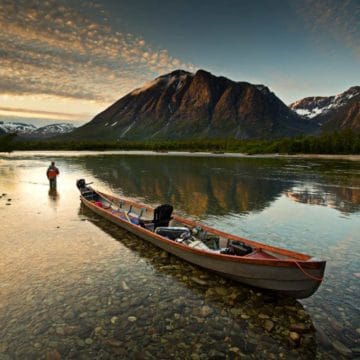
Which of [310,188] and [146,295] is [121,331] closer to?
[146,295]

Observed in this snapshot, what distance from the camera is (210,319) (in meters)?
9.11

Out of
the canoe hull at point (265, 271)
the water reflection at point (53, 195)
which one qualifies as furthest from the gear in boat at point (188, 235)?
the water reflection at point (53, 195)

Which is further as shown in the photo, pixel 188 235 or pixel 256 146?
pixel 256 146

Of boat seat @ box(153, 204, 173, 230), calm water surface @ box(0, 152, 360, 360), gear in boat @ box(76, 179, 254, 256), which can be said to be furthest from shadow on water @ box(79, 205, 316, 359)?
boat seat @ box(153, 204, 173, 230)

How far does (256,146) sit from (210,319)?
490 feet

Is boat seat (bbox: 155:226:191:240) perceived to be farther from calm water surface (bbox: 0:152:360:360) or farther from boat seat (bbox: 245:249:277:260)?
boat seat (bbox: 245:249:277:260)

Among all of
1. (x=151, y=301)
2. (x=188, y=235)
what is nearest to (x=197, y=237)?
(x=188, y=235)

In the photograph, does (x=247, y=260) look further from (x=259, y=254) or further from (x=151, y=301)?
(x=151, y=301)

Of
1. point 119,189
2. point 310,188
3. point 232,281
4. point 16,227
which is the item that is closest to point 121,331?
point 232,281

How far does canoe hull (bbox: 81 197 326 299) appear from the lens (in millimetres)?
9031

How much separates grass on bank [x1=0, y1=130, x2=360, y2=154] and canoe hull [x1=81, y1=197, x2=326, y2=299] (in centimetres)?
12760

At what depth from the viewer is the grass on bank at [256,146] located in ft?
408

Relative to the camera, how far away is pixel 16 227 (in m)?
18.4

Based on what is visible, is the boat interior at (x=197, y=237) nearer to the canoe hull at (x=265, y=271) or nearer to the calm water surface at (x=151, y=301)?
the canoe hull at (x=265, y=271)
